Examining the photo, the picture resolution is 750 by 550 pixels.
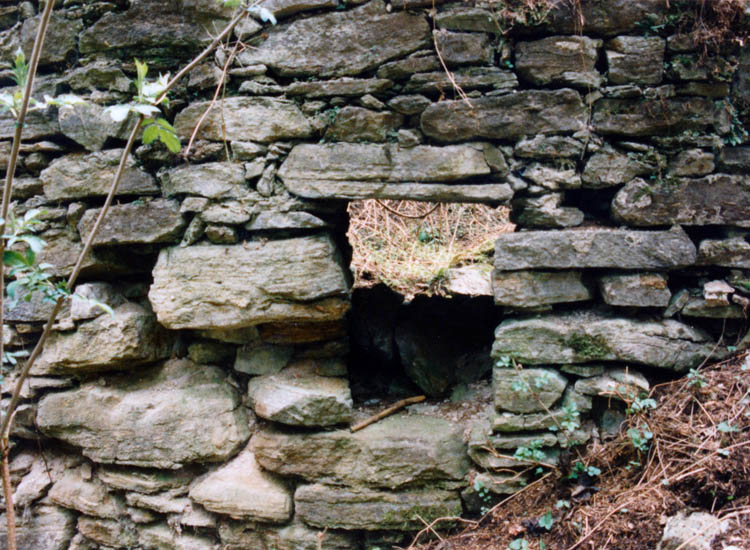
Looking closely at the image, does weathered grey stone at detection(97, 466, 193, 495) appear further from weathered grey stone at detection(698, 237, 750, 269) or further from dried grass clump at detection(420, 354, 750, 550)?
weathered grey stone at detection(698, 237, 750, 269)

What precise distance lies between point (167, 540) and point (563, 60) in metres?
2.65

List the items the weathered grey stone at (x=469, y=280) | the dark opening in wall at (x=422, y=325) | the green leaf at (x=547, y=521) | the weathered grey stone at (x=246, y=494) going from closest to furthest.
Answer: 1. the green leaf at (x=547, y=521)
2. the weathered grey stone at (x=246, y=494)
3. the dark opening in wall at (x=422, y=325)
4. the weathered grey stone at (x=469, y=280)

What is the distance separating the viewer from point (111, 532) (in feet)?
8.15

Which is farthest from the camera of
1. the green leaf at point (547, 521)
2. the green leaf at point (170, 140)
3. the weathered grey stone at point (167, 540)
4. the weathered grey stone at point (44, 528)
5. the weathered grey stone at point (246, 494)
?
the weathered grey stone at point (44, 528)

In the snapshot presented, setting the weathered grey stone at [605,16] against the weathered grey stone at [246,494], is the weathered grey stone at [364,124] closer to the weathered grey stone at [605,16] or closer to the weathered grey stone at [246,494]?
the weathered grey stone at [605,16]

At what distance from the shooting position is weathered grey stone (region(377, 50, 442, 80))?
2068 mm

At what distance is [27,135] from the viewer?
240 cm

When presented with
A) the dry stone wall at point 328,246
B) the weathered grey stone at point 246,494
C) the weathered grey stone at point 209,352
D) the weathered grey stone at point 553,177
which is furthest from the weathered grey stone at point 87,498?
the weathered grey stone at point 553,177

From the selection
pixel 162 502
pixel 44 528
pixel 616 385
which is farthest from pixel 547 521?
pixel 44 528

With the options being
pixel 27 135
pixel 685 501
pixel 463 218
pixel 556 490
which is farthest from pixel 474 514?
pixel 463 218

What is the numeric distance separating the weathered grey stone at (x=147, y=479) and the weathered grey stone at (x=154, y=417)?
69 millimetres

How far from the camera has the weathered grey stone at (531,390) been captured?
Result: 2.09 m

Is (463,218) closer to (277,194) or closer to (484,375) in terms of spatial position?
(484,375)

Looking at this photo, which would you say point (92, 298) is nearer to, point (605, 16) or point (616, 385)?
point (616, 385)
